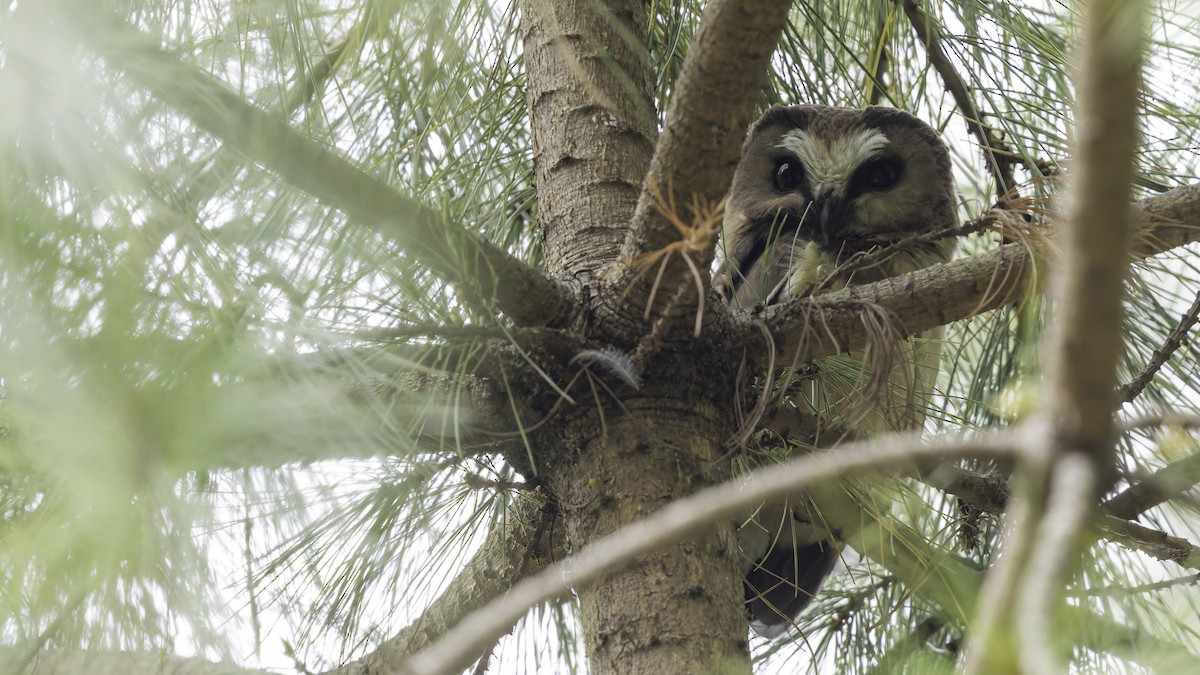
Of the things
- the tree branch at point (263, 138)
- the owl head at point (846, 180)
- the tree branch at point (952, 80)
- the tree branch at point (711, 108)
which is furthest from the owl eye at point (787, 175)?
the tree branch at point (263, 138)

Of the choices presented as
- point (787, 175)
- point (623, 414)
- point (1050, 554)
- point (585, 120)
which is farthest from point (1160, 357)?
point (787, 175)

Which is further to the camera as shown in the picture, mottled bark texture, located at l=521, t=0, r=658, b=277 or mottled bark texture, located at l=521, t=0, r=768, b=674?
mottled bark texture, located at l=521, t=0, r=658, b=277

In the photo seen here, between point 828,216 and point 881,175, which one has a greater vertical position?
point 881,175

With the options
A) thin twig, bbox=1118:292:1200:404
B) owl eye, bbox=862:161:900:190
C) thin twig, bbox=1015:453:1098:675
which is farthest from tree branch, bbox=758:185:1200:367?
owl eye, bbox=862:161:900:190

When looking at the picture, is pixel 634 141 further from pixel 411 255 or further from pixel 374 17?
pixel 411 255

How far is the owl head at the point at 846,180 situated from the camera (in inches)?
122

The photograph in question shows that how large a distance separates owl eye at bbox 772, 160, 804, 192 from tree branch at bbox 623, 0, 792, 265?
1.80 meters

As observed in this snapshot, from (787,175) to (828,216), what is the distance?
1.21ft

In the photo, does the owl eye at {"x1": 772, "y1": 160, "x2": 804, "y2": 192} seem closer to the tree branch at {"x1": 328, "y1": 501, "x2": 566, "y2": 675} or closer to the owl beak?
the owl beak

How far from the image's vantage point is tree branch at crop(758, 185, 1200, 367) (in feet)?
5.35

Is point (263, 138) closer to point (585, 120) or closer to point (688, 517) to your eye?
point (688, 517)

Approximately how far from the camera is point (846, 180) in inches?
124

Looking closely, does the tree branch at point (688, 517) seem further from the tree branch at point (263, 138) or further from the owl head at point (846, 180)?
the owl head at point (846, 180)

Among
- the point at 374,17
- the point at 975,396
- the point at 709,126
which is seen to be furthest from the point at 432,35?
the point at 975,396
